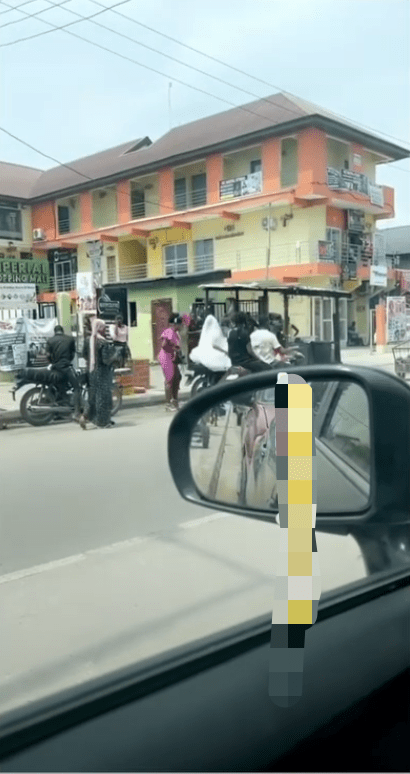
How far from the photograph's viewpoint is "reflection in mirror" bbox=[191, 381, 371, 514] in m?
0.96

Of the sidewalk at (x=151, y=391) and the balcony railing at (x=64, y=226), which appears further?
the balcony railing at (x=64, y=226)

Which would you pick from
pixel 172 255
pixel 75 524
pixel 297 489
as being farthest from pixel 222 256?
pixel 75 524

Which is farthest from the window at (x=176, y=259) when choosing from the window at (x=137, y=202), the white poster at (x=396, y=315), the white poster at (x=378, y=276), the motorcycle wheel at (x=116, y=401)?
the motorcycle wheel at (x=116, y=401)

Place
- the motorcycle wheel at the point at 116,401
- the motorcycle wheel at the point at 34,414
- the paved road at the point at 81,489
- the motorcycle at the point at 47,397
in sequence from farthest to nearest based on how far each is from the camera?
1. the motorcycle wheel at the point at 116,401
2. the motorcycle wheel at the point at 34,414
3. the paved road at the point at 81,489
4. the motorcycle at the point at 47,397

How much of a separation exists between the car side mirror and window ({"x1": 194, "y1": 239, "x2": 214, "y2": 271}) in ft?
1.71

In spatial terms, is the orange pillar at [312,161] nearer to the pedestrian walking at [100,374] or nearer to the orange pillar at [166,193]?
the orange pillar at [166,193]

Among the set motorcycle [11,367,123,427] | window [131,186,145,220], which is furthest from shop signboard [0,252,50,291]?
motorcycle [11,367,123,427]

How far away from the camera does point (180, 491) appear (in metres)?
1.14

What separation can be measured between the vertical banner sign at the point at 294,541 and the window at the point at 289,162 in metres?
0.77

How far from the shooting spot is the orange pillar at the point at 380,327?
5.29 ft

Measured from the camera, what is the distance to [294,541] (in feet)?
2.65

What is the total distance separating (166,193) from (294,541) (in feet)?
3.11

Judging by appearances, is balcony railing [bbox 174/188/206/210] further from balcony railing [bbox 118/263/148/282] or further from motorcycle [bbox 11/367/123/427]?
motorcycle [bbox 11/367/123/427]

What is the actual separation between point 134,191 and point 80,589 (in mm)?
1303
